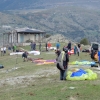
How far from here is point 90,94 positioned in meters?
15.4

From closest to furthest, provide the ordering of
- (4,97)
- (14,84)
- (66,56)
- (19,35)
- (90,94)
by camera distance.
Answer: (90,94) < (4,97) < (66,56) < (14,84) < (19,35)

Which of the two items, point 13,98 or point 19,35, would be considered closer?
point 13,98

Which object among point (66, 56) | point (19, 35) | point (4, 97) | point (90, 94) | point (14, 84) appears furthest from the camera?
point (19, 35)

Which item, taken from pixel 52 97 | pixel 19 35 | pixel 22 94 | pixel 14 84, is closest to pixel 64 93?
pixel 52 97

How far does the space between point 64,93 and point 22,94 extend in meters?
2.02

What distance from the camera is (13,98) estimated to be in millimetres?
15953

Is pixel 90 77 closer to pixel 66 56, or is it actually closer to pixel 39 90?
pixel 66 56

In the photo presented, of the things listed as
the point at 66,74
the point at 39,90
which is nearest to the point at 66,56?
the point at 66,74

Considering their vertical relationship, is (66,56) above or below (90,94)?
above

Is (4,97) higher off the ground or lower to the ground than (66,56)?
lower

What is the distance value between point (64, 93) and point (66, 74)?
14.8ft

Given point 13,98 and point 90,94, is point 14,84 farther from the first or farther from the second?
point 90,94

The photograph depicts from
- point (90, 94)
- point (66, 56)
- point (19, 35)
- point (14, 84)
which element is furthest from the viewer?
point (19, 35)

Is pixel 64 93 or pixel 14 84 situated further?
pixel 14 84
